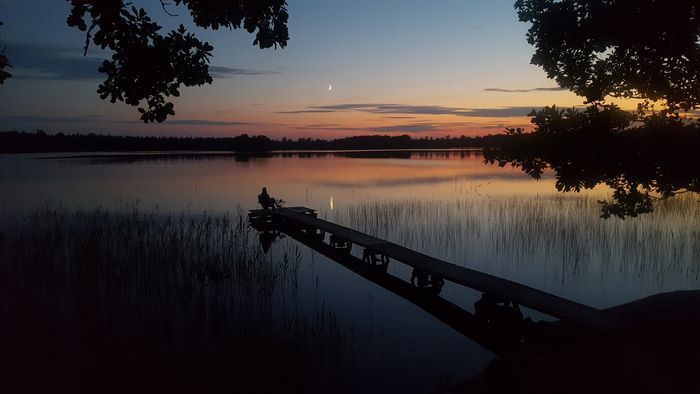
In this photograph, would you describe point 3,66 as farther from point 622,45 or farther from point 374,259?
point 374,259

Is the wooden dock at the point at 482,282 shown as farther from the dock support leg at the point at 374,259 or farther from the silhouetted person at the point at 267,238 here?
the silhouetted person at the point at 267,238

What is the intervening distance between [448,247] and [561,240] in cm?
323

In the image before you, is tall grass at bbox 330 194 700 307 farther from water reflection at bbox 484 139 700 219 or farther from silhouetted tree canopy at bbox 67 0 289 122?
silhouetted tree canopy at bbox 67 0 289 122

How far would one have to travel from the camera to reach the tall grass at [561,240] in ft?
36.8

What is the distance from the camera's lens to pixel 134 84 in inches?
211

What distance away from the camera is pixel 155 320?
8.67m

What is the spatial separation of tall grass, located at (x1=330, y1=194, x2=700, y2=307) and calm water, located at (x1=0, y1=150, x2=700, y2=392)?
0.03 m

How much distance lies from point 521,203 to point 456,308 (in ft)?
44.5

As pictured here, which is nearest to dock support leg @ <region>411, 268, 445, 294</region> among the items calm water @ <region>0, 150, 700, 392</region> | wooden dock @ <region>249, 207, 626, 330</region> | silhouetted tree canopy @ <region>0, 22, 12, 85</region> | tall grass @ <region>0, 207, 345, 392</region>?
wooden dock @ <region>249, 207, 626, 330</region>

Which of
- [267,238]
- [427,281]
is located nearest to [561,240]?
[427,281]

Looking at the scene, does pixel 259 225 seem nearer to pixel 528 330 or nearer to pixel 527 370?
pixel 528 330

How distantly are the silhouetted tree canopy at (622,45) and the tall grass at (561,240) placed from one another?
4.29m

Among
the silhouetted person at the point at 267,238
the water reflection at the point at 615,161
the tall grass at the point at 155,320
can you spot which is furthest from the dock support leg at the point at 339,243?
the water reflection at the point at 615,161

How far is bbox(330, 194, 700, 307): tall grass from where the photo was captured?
442 inches
